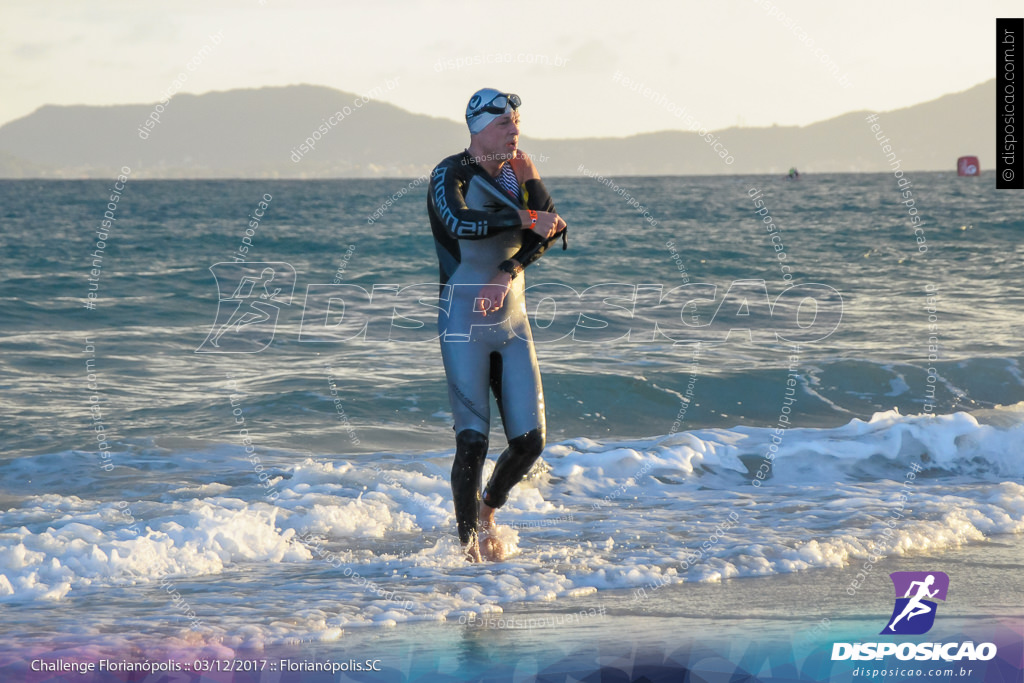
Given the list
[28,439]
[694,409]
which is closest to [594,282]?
[694,409]

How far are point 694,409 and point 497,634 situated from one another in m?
6.81

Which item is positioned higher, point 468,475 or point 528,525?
point 468,475

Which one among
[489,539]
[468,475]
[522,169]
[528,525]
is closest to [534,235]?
[522,169]

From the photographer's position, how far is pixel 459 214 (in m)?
5.00

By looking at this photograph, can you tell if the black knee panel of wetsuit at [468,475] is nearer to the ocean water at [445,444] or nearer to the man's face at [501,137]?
the ocean water at [445,444]

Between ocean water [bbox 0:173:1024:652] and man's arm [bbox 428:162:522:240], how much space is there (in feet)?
5.78

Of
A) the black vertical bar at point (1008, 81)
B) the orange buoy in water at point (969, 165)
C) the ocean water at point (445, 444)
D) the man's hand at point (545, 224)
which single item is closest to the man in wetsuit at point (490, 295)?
the man's hand at point (545, 224)

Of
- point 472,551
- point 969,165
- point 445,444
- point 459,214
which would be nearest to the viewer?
point 459,214

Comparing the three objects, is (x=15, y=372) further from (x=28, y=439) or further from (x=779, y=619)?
(x=779, y=619)

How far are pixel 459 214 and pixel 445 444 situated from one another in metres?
4.63

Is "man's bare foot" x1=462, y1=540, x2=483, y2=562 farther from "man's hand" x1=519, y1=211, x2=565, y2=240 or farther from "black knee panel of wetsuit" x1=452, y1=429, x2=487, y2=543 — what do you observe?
"man's hand" x1=519, y1=211, x2=565, y2=240

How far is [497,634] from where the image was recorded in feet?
14.0

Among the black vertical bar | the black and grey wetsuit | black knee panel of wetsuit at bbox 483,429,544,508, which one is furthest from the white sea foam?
the black vertical bar

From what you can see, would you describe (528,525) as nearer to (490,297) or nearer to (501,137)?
(490,297)
